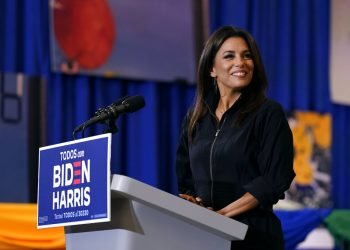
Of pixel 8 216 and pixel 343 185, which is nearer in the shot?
pixel 8 216

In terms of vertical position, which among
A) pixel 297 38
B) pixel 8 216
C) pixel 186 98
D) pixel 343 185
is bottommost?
pixel 343 185

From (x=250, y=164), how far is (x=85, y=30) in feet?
9.69

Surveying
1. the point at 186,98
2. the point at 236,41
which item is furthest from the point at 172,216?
the point at 186,98

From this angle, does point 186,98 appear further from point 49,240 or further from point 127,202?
point 127,202

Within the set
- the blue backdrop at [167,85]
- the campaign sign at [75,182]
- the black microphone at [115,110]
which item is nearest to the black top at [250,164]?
the black microphone at [115,110]

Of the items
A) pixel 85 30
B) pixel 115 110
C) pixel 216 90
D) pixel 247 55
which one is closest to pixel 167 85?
pixel 85 30

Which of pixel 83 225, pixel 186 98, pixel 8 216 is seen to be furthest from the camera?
pixel 186 98

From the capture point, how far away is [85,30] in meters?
4.45

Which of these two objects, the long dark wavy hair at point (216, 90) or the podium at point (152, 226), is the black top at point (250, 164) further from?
the podium at point (152, 226)

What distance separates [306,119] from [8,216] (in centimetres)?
276

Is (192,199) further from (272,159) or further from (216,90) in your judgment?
(216,90)

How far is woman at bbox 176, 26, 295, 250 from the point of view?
1638 millimetres

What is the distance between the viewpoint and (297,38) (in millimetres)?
5543

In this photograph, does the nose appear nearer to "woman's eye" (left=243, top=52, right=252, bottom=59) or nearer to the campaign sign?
"woman's eye" (left=243, top=52, right=252, bottom=59)
